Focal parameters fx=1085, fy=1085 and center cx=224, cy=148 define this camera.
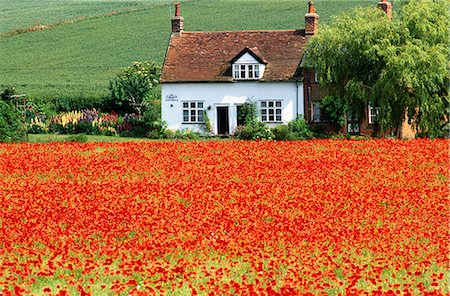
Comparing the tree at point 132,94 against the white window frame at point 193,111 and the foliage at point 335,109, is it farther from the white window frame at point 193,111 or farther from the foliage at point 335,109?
the foliage at point 335,109

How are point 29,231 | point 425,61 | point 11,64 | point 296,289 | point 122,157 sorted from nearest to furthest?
point 296,289
point 29,231
point 122,157
point 425,61
point 11,64

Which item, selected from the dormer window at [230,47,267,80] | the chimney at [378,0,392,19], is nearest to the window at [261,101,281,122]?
the dormer window at [230,47,267,80]

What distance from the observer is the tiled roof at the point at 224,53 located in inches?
2869

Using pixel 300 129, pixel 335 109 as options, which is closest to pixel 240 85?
pixel 335 109

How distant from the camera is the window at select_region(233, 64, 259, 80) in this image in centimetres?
7300

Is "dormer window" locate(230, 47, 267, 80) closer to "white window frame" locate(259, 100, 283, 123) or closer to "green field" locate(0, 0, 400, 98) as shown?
"white window frame" locate(259, 100, 283, 123)

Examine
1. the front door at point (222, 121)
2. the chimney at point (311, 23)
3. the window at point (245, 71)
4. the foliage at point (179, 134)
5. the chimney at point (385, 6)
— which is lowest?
the foliage at point (179, 134)

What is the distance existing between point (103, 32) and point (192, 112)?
48.8m

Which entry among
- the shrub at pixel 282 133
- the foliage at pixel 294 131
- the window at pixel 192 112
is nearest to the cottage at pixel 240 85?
the window at pixel 192 112

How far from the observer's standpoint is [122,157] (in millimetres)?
31969

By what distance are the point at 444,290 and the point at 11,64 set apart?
97.9 metres

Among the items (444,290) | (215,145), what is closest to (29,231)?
(444,290)

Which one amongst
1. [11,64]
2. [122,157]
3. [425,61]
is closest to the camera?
[122,157]

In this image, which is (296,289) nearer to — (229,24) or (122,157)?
(122,157)
